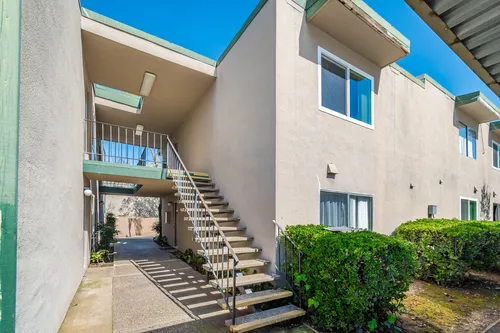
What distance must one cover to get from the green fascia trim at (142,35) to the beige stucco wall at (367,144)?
315 centimetres

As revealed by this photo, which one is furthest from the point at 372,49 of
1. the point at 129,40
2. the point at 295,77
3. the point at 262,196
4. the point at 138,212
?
the point at 138,212

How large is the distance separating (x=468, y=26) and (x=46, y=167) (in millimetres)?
4308

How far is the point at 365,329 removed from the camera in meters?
3.70

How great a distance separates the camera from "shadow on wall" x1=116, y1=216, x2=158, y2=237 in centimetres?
1984

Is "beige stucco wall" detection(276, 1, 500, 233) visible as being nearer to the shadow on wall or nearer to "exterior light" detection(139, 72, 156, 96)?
"exterior light" detection(139, 72, 156, 96)

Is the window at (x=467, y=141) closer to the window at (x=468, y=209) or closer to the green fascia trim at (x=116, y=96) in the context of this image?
the window at (x=468, y=209)

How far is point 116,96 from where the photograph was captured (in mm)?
10148

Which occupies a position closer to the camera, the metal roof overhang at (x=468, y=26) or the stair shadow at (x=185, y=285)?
Answer: the metal roof overhang at (x=468, y=26)

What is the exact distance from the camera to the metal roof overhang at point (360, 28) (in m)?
5.37

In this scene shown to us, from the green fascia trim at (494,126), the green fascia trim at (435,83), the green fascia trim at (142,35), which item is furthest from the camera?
the green fascia trim at (494,126)

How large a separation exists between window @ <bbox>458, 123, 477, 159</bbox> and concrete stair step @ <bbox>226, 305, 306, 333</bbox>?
10505mm

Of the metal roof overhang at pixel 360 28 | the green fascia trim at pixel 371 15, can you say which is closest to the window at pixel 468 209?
the metal roof overhang at pixel 360 28

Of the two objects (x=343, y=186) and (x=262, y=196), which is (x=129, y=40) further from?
(x=343, y=186)

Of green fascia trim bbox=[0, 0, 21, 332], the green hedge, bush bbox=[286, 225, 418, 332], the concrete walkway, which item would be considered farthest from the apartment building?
bush bbox=[286, 225, 418, 332]
